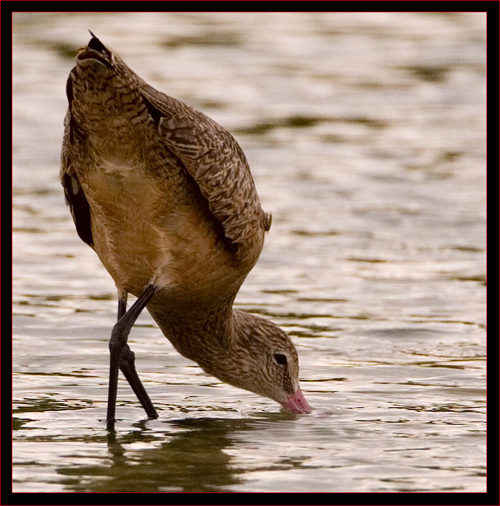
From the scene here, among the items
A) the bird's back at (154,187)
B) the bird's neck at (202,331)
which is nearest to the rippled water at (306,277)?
the bird's neck at (202,331)

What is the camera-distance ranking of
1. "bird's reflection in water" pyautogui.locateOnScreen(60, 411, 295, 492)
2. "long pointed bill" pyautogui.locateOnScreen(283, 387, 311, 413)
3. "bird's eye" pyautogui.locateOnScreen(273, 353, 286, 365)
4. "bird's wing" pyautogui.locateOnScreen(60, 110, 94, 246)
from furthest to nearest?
"bird's eye" pyautogui.locateOnScreen(273, 353, 286, 365)
"long pointed bill" pyautogui.locateOnScreen(283, 387, 311, 413)
"bird's wing" pyautogui.locateOnScreen(60, 110, 94, 246)
"bird's reflection in water" pyautogui.locateOnScreen(60, 411, 295, 492)

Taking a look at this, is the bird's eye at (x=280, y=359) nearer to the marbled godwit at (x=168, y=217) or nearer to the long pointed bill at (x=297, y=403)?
the marbled godwit at (x=168, y=217)

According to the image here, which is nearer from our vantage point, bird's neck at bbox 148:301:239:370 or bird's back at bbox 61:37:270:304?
bird's back at bbox 61:37:270:304

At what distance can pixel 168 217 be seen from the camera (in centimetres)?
802

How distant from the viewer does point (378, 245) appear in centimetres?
1271

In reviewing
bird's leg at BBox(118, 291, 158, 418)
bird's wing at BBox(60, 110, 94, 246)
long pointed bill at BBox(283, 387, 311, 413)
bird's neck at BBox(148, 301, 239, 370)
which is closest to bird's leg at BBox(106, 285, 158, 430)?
bird's leg at BBox(118, 291, 158, 418)

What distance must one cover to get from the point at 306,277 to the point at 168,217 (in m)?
3.84

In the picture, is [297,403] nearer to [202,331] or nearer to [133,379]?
[202,331]

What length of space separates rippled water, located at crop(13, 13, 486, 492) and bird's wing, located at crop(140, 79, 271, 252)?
3.80 feet

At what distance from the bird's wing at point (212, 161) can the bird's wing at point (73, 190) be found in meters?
0.51

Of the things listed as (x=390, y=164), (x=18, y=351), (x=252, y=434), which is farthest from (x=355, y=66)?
(x=252, y=434)

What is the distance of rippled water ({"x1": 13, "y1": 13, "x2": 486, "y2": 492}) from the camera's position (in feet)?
24.5

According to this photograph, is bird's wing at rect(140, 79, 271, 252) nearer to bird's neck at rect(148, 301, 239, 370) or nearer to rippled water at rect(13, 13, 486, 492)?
bird's neck at rect(148, 301, 239, 370)

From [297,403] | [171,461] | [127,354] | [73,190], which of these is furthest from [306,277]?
[171,461]
